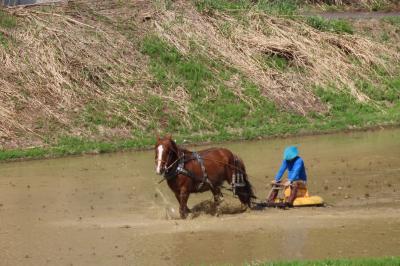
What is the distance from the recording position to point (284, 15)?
33531mm

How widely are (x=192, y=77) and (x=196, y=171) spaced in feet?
44.2

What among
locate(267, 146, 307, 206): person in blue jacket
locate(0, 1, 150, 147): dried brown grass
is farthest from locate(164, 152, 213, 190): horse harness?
locate(0, 1, 150, 147): dried brown grass

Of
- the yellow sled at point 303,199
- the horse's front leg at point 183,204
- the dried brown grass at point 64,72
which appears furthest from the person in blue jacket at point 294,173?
the dried brown grass at point 64,72

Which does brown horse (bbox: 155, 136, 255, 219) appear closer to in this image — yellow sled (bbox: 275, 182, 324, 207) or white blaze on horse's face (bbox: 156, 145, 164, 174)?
white blaze on horse's face (bbox: 156, 145, 164, 174)

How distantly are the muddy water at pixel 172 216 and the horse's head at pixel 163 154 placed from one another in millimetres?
988

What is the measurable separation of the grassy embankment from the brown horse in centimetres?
814

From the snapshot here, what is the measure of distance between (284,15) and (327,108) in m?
6.98

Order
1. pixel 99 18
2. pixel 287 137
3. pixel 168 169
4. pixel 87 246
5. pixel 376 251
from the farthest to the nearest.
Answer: pixel 99 18, pixel 287 137, pixel 168 169, pixel 87 246, pixel 376 251

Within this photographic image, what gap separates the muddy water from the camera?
12500 mm

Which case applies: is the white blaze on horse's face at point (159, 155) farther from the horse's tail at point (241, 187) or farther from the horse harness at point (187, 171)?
the horse's tail at point (241, 187)

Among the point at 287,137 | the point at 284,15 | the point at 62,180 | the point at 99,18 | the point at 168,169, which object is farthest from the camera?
the point at 284,15

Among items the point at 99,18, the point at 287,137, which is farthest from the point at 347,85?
the point at 99,18

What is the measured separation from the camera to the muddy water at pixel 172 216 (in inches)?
492

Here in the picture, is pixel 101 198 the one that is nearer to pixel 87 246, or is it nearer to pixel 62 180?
pixel 62 180
